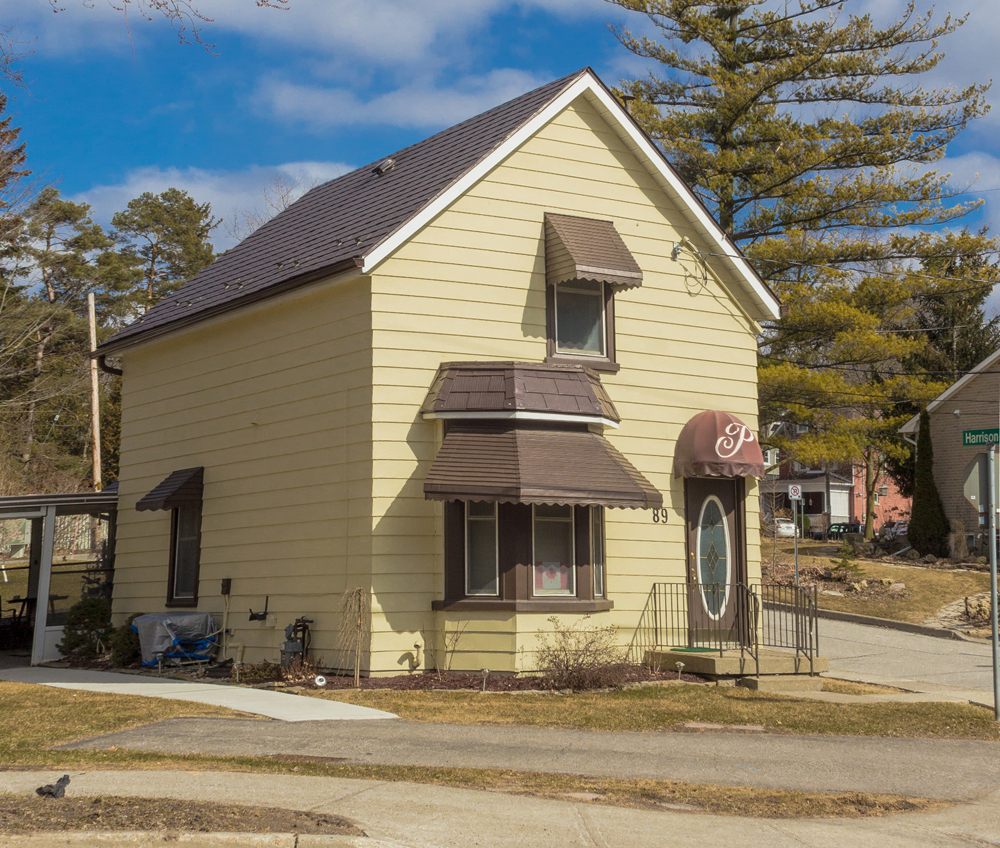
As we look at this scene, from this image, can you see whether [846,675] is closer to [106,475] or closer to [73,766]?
[73,766]

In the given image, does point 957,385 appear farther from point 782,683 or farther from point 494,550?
point 494,550

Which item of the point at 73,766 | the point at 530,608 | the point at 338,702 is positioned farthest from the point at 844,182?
the point at 73,766

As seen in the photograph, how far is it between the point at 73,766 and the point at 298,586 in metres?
6.47

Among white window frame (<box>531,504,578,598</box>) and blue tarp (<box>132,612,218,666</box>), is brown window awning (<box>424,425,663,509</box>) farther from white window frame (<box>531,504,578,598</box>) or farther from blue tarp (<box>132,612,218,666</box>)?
blue tarp (<box>132,612,218,666</box>)

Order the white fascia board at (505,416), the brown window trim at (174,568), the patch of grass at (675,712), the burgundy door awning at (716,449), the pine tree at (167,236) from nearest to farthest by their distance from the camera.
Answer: the patch of grass at (675,712) → the white fascia board at (505,416) → the burgundy door awning at (716,449) → the brown window trim at (174,568) → the pine tree at (167,236)

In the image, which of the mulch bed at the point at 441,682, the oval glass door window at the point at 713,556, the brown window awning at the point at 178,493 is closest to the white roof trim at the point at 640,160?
the oval glass door window at the point at 713,556

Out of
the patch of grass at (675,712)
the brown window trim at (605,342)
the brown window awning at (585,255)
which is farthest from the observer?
the brown window trim at (605,342)

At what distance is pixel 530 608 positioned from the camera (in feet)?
43.2

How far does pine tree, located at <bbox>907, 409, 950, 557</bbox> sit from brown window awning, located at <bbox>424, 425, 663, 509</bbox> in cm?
2121

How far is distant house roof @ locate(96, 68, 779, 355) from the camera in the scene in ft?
45.9

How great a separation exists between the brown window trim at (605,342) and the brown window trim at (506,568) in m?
2.37

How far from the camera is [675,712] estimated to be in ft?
36.9

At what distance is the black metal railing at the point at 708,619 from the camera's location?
47.3 feet

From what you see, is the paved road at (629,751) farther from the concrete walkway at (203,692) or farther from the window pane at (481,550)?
the window pane at (481,550)
